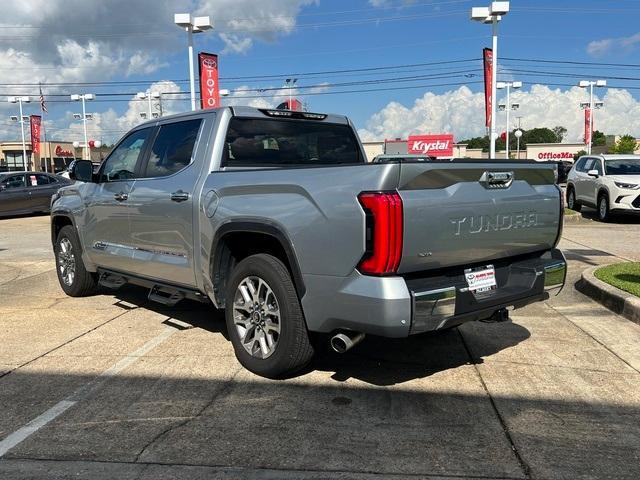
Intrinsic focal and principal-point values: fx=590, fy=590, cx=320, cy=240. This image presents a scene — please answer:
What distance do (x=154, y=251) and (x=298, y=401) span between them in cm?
215

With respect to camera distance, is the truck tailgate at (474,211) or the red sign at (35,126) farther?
the red sign at (35,126)

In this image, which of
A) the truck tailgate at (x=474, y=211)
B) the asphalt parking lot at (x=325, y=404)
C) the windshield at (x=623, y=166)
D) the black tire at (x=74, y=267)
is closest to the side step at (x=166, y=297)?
the asphalt parking lot at (x=325, y=404)

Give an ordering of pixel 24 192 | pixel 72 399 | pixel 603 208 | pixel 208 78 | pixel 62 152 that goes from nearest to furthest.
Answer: pixel 72 399 < pixel 603 208 < pixel 24 192 < pixel 208 78 < pixel 62 152

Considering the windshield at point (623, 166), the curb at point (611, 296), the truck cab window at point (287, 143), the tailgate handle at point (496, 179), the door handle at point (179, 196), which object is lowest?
the curb at point (611, 296)

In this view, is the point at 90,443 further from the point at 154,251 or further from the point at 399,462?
the point at 154,251

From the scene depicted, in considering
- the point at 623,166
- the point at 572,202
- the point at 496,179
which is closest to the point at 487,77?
the point at 572,202

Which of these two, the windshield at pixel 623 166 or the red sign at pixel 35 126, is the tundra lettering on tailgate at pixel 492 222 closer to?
the windshield at pixel 623 166

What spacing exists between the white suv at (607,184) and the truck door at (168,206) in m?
12.6

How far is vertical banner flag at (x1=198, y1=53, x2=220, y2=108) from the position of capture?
19.8 meters

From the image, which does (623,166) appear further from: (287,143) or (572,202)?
(287,143)

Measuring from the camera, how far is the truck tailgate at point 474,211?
346 cm

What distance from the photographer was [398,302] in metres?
3.37

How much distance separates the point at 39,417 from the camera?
374 cm

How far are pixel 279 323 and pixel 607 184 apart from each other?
43.5 ft
